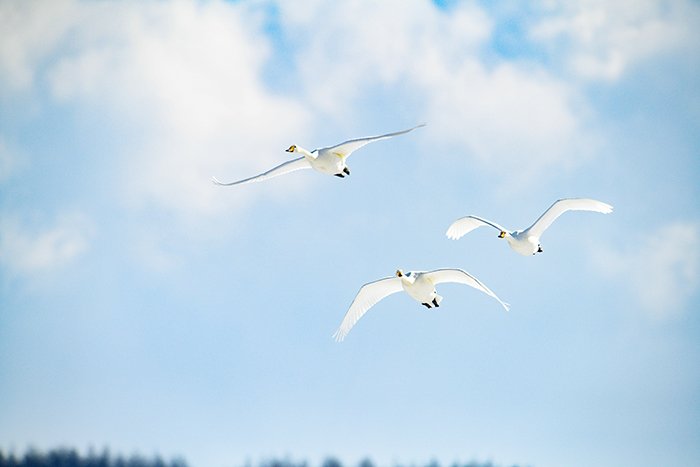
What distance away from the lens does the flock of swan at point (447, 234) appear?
23.6 m

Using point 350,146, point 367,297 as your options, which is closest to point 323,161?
point 350,146

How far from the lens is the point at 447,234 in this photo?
27.1 metres

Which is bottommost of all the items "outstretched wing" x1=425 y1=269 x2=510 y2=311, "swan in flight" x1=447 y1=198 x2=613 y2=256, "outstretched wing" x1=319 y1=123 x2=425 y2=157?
"outstretched wing" x1=425 y1=269 x2=510 y2=311

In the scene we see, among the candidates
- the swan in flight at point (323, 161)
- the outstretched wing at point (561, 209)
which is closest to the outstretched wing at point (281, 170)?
the swan in flight at point (323, 161)

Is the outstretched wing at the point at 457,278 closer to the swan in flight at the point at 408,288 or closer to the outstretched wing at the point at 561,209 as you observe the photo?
the swan in flight at the point at 408,288

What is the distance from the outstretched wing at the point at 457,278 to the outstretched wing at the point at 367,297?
1154mm

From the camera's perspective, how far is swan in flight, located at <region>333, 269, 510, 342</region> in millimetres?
23172

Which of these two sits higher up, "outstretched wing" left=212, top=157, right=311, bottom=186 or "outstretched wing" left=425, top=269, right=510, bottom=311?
"outstretched wing" left=212, top=157, right=311, bottom=186

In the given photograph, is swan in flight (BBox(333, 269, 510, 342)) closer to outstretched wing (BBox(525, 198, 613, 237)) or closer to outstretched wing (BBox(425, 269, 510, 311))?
outstretched wing (BBox(425, 269, 510, 311))

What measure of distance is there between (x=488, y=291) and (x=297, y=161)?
22.0 feet

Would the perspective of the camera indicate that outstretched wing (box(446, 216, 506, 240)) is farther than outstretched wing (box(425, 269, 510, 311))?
Yes

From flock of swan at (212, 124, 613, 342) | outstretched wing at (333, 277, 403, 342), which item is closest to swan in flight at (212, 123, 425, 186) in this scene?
flock of swan at (212, 124, 613, 342)

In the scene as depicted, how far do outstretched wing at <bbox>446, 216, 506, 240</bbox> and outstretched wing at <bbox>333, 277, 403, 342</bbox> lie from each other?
278cm

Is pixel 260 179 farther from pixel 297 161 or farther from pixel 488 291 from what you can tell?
pixel 488 291
